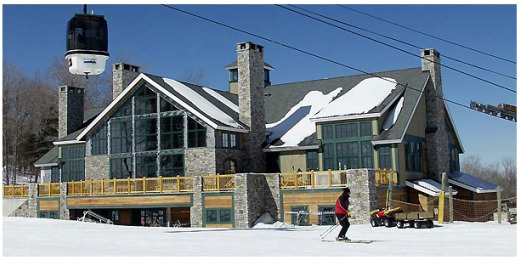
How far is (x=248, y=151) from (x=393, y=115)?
6.66 metres

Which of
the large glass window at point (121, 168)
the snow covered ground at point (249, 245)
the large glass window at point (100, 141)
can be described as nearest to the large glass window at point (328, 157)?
the large glass window at point (121, 168)

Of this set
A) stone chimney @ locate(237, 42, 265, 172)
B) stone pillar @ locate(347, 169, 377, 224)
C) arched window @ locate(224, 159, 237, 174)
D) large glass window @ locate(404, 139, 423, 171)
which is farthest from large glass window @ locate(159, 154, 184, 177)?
large glass window @ locate(404, 139, 423, 171)

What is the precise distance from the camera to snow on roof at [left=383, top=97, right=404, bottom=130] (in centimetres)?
2677

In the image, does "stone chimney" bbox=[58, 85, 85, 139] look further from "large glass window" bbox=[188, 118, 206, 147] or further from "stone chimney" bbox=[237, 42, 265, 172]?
"stone chimney" bbox=[237, 42, 265, 172]

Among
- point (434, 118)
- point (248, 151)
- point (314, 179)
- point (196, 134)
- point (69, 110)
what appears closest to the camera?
point (314, 179)

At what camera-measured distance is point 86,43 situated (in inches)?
402

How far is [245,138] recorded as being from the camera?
2869 centimetres

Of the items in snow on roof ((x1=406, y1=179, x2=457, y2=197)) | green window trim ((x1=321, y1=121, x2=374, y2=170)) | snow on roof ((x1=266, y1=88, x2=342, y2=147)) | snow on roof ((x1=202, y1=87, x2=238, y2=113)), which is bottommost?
snow on roof ((x1=406, y1=179, x2=457, y2=197))

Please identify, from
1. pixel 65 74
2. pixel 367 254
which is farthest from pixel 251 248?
pixel 65 74

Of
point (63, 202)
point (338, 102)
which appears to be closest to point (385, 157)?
point (338, 102)

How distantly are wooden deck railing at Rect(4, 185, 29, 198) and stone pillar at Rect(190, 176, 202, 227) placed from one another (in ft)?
32.1

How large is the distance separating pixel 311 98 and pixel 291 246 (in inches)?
764

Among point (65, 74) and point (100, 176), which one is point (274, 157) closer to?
point (100, 176)

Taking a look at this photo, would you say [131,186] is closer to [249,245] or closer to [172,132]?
[172,132]
